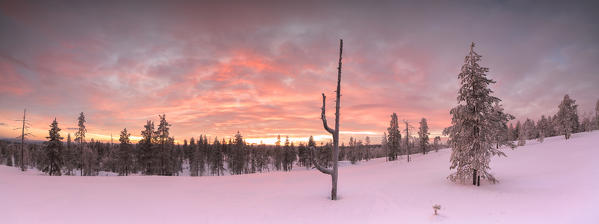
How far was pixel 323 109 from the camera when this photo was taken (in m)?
17.7

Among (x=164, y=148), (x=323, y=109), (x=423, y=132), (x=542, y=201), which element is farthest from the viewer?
(x=423, y=132)

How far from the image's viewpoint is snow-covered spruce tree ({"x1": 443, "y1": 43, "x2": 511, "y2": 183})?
20.1 metres

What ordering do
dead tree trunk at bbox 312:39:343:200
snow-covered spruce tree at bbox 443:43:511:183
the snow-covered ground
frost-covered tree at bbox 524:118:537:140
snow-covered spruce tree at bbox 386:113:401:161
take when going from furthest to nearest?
frost-covered tree at bbox 524:118:537:140 → snow-covered spruce tree at bbox 386:113:401:161 → snow-covered spruce tree at bbox 443:43:511:183 → dead tree trunk at bbox 312:39:343:200 → the snow-covered ground

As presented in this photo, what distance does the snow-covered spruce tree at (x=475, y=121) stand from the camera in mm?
20094

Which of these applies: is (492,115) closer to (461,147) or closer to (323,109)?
(461,147)

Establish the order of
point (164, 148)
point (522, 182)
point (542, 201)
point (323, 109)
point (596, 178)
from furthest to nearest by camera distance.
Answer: point (164, 148), point (522, 182), point (596, 178), point (323, 109), point (542, 201)

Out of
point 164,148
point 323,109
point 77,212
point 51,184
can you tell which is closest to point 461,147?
point 323,109

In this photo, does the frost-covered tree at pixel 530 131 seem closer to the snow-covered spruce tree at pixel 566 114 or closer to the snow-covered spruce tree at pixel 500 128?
the snow-covered spruce tree at pixel 566 114

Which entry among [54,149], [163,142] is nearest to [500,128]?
[163,142]

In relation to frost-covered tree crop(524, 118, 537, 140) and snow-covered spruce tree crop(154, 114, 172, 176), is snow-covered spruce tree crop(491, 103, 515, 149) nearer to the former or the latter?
snow-covered spruce tree crop(154, 114, 172, 176)

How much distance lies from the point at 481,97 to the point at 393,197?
439 inches

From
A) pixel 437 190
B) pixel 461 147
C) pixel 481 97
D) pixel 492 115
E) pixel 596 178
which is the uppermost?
pixel 481 97

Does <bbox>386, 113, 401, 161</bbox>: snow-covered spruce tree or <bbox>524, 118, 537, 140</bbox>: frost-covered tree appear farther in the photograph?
<bbox>524, 118, 537, 140</bbox>: frost-covered tree

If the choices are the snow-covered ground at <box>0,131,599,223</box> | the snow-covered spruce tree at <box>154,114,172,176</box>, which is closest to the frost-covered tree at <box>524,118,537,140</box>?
the snow-covered ground at <box>0,131,599,223</box>
